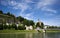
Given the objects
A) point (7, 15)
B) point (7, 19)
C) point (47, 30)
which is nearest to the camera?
point (7, 15)

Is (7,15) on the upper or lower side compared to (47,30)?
upper

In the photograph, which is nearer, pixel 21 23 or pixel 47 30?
pixel 21 23

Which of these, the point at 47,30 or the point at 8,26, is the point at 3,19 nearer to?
the point at 8,26

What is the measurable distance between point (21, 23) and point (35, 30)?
1.72m

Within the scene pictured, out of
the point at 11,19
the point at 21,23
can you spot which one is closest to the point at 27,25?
the point at 21,23

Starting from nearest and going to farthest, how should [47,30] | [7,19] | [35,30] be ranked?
[7,19] → [35,30] → [47,30]

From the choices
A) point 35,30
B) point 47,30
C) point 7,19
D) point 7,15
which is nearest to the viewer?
point 7,15

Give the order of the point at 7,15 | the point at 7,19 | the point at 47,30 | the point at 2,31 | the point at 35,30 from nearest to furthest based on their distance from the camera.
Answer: the point at 2,31
the point at 7,15
the point at 7,19
the point at 35,30
the point at 47,30

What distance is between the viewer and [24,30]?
14453 millimetres

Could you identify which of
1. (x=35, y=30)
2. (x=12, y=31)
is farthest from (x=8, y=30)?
(x=35, y=30)

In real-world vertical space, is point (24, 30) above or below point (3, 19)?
below

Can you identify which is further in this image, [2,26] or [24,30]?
[24,30]

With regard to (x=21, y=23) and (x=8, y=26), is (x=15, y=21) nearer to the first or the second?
(x=21, y=23)

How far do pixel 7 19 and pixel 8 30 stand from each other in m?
1.89
